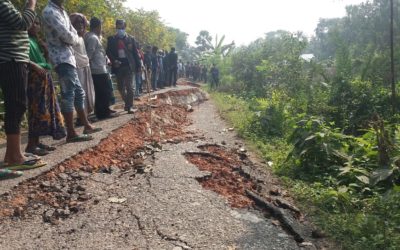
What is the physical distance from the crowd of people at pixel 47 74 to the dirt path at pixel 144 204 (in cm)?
38

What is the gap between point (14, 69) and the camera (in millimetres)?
2889

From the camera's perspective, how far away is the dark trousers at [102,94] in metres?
5.46

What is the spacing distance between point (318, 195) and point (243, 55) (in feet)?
52.7

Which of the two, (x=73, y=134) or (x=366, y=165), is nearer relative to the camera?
(x=366, y=165)

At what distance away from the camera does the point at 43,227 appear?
235cm

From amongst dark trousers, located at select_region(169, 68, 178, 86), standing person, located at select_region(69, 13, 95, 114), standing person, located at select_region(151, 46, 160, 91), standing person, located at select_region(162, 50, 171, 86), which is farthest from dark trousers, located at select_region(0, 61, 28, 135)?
dark trousers, located at select_region(169, 68, 178, 86)

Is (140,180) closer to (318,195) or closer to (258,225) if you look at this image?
(258,225)

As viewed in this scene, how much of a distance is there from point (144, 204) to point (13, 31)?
1715mm

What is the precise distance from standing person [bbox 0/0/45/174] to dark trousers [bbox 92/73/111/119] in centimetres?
243

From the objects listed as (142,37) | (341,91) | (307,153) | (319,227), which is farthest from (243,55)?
(319,227)

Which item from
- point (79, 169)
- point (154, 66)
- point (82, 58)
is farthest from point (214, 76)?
point (79, 169)

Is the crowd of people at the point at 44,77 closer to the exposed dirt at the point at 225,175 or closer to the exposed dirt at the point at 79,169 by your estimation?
the exposed dirt at the point at 79,169

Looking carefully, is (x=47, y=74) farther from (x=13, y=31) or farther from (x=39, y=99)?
(x=13, y=31)

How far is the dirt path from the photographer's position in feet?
7.39
